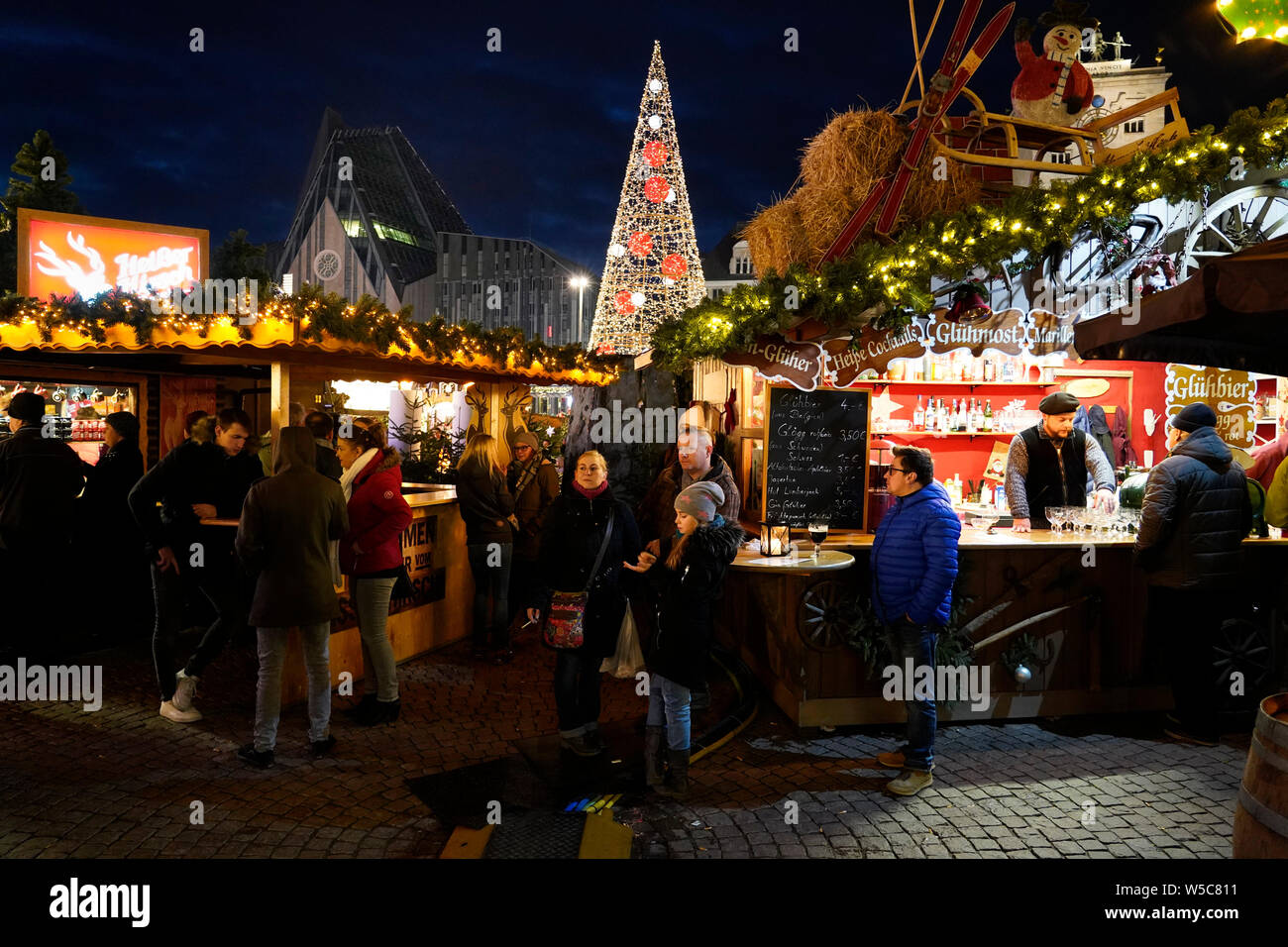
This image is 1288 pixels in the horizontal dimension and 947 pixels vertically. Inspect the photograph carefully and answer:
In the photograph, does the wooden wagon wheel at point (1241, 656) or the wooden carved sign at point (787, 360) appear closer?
the wooden wagon wheel at point (1241, 656)

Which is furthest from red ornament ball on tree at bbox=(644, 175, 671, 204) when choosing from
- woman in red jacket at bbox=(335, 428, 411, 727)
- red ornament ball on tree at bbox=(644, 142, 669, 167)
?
woman in red jacket at bbox=(335, 428, 411, 727)

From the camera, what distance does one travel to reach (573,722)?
173 inches

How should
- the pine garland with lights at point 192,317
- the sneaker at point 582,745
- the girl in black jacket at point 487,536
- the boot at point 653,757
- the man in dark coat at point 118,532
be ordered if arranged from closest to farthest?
the boot at point 653,757
the sneaker at point 582,745
the pine garland with lights at point 192,317
the girl in black jacket at point 487,536
the man in dark coat at point 118,532

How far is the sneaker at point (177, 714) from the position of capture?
493cm

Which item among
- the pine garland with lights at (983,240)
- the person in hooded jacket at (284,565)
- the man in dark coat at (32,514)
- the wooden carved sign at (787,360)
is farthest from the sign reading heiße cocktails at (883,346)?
the man in dark coat at (32,514)

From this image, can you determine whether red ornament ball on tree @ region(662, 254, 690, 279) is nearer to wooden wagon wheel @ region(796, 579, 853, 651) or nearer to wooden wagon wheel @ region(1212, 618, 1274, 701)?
wooden wagon wheel @ region(796, 579, 853, 651)

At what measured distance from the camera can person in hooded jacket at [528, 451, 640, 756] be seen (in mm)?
4262

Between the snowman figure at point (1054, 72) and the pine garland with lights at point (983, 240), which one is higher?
the snowman figure at point (1054, 72)

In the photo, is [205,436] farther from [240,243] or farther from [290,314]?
[240,243]

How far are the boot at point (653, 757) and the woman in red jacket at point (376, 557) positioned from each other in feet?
6.20

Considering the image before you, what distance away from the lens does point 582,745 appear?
173 inches

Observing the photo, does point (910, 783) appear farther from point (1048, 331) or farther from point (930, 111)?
point (930, 111)

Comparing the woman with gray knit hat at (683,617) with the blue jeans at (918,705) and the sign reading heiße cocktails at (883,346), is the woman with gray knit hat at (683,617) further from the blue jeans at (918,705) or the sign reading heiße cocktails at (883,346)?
the sign reading heiße cocktails at (883,346)
